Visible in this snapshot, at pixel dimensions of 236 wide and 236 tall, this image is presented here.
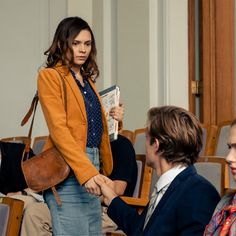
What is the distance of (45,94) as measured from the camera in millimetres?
2291

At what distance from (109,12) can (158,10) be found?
1.85 feet

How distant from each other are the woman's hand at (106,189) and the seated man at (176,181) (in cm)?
18

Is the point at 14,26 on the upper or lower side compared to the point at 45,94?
upper

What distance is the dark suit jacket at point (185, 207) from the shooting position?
1.74 meters

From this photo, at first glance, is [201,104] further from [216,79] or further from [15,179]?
[15,179]

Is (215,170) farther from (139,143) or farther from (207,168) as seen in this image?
(139,143)

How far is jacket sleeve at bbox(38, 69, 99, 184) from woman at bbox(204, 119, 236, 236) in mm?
642

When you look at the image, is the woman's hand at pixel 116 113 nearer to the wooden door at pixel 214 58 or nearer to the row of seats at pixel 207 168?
the row of seats at pixel 207 168

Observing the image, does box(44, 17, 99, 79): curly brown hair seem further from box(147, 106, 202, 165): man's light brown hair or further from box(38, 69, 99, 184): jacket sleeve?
box(147, 106, 202, 165): man's light brown hair

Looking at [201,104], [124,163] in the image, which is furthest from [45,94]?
[201,104]

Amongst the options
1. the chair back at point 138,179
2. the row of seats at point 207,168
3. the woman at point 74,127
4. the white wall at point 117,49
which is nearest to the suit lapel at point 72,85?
the woman at point 74,127

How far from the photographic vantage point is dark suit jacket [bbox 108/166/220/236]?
1740 millimetres

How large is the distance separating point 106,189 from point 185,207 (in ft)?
1.36

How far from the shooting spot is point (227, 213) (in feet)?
5.32
